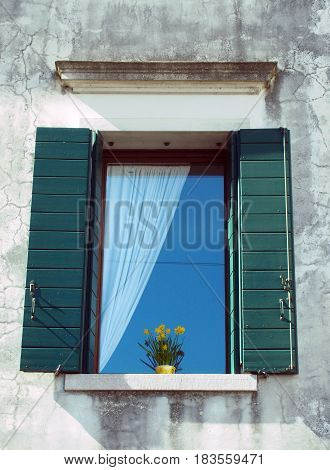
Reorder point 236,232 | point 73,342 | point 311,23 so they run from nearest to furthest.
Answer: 1. point 73,342
2. point 236,232
3. point 311,23

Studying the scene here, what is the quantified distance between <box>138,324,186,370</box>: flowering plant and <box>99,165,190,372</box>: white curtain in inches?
9.2

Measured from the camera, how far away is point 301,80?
842 centimetres

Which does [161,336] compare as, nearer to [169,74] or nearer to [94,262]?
[94,262]

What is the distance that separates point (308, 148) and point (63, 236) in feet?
6.72

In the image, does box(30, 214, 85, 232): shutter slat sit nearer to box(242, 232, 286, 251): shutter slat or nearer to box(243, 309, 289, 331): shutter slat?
→ box(242, 232, 286, 251): shutter slat

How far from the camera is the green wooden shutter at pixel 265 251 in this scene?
24.7ft

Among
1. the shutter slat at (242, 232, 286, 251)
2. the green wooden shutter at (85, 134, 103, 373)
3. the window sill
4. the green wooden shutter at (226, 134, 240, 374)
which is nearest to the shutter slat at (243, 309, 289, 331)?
the green wooden shutter at (226, 134, 240, 374)

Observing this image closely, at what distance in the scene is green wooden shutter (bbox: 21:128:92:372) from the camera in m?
7.51

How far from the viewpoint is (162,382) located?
7449 mm

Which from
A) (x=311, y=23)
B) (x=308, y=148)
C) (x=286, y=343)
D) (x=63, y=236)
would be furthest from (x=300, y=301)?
(x=311, y=23)

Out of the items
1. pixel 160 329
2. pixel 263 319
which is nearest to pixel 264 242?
pixel 263 319

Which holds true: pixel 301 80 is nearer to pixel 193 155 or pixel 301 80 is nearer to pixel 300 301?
pixel 193 155

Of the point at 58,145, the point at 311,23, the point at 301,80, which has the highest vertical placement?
the point at 311,23

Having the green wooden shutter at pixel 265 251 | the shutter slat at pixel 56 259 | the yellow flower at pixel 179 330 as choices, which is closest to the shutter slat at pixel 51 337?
the shutter slat at pixel 56 259
